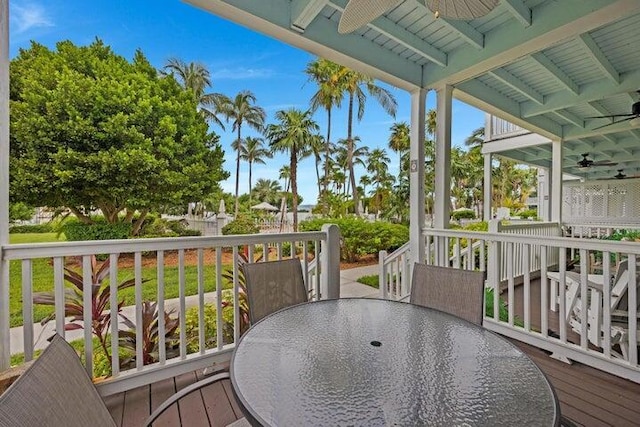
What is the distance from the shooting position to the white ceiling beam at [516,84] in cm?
359

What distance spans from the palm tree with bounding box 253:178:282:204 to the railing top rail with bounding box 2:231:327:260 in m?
32.5

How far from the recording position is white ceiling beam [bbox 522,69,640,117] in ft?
12.1

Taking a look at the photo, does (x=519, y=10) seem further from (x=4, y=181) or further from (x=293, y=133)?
(x=293, y=133)

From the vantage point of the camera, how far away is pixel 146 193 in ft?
28.9

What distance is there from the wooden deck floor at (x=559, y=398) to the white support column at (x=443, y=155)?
1561 millimetres

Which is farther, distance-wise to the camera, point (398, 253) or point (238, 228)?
point (238, 228)

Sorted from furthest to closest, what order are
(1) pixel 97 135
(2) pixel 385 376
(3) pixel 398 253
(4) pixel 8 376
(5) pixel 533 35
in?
(1) pixel 97 135
(3) pixel 398 253
(5) pixel 533 35
(4) pixel 8 376
(2) pixel 385 376

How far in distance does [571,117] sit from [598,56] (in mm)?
2492

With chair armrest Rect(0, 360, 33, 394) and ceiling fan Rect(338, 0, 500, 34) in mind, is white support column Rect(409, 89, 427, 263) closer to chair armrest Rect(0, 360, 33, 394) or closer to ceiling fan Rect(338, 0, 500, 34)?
ceiling fan Rect(338, 0, 500, 34)

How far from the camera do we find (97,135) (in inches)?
312

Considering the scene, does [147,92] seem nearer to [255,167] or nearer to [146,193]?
[146,193]

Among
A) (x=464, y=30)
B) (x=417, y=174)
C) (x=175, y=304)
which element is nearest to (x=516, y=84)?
(x=464, y=30)

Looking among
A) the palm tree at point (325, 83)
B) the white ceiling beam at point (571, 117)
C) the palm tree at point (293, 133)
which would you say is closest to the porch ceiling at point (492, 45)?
the white ceiling beam at point (571, 117)

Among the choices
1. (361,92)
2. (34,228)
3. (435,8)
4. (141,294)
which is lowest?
(34,228)
